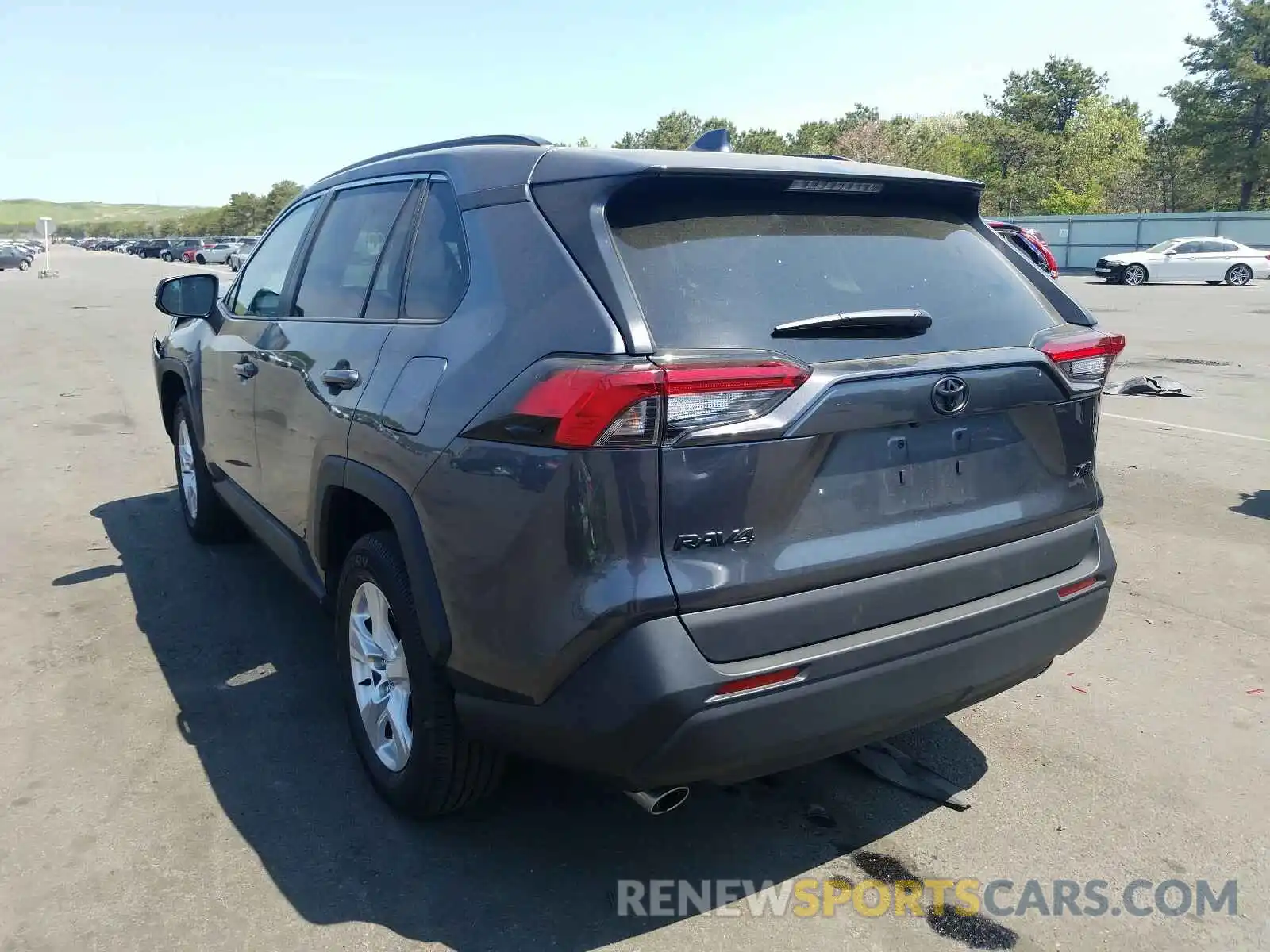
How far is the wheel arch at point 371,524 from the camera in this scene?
263 cm

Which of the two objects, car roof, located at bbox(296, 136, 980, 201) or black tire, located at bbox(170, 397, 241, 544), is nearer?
car roof, located at bbox(296, 136, 980, 201)

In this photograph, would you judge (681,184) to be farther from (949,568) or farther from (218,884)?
(218,884)

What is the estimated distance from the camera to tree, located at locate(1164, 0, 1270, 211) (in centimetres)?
5322

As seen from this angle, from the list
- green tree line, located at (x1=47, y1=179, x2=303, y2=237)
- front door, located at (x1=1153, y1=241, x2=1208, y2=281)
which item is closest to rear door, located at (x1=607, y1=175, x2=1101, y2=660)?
front door, located at (x1=1153, y1=241, x2=1208, y2=281)

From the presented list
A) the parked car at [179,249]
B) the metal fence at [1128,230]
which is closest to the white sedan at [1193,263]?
the metal fence at [1128,230]

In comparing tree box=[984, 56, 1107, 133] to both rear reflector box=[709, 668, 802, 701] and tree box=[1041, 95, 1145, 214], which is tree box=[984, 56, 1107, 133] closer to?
tree box=[1041, 95, 1145, 214]

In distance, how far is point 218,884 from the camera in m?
2.79

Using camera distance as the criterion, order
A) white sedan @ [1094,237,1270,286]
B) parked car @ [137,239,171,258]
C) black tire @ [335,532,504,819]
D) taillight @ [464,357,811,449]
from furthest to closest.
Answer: parked car @ [137,239,171,258] → white sedan @ [1094,237,1270,286] → black tire @ [335,532,504,819] → taillight @ [464,357,811,449]

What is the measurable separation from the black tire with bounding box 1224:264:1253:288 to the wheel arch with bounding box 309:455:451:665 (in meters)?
Result: 35.1

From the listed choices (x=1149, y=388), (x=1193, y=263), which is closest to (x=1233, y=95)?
(x=1193, y=263)

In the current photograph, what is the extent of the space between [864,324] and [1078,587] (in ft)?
3.42

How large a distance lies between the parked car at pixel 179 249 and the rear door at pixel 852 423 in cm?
7674

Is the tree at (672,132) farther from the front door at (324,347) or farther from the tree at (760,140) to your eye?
the front door at (324,347)

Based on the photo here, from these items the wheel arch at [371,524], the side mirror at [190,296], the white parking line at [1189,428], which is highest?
the side mirror at [190,296]
